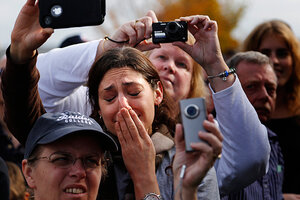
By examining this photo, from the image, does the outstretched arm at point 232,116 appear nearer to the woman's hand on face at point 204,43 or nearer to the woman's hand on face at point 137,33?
the woman's hand on face at point 204,43

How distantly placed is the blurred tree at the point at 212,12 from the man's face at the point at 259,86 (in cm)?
2742

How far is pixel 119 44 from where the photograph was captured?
10.3 ft

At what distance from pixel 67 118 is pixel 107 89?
343mm

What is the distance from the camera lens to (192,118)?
2043 millimetres

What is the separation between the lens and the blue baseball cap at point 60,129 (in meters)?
2.48

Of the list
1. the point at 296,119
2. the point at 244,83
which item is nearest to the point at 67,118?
the point at 244,83

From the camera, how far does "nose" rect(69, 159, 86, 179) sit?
243cm

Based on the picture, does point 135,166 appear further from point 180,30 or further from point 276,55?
point 276,55

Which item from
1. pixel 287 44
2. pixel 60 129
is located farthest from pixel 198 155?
pixel 287 44

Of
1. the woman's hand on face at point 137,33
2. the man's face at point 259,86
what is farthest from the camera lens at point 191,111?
the man's face at point 259,86

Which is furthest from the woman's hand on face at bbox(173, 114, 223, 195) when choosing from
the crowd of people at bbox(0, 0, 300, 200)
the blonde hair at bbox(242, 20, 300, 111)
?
the blonde hair at bbox(242, 20, 300, 111)

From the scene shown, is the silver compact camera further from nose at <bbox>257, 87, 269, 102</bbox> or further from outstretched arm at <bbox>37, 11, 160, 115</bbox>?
nose at <bbox>257, 87, 269, 102</bbox>

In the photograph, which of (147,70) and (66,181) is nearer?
(66,181)

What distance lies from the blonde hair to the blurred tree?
26.5m
